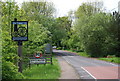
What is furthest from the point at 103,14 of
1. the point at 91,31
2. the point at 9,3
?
the point at 9,3

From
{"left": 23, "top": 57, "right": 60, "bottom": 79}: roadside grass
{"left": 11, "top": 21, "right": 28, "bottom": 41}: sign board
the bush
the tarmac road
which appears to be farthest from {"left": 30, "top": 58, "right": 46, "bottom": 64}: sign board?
the bush

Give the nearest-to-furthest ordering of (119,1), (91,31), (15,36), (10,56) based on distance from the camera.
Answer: (10,56) < (15,36) < (119,1) < (91,31)

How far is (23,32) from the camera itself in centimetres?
1220

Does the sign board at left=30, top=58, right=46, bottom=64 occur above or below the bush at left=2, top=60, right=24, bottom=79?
below

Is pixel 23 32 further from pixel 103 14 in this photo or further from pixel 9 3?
pixel 103 14

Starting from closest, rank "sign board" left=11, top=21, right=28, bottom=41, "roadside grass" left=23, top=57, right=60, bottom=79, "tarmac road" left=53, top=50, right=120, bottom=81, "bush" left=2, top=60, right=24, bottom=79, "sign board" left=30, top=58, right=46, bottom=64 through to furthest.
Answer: "bush" left=2, top=60, right=24, bottom=79 → "sign board" left=11, top=21, right=28, bottom=41 → "roadside grass" left=23, top=57, right=60, bottom=79 → "tarmac road" left=53, top=50, right=120, bottom=81 → "sign board" left=30, top=58, right=46, bottom=64

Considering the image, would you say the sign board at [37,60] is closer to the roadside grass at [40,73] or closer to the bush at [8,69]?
the roadside grass at [40,73]

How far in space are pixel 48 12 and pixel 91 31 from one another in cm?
1216

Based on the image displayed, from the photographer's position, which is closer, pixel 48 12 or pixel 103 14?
pixel 103 14

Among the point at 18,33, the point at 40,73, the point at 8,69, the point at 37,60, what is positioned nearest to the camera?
the point at 8,69

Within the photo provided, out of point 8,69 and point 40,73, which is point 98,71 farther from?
point 8,69

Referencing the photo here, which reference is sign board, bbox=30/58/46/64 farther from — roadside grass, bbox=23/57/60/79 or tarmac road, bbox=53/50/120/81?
tarmac road, bbox=53/50/120/81

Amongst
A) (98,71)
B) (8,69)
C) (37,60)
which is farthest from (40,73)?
(98,71)

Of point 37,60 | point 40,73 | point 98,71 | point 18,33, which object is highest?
point 18,33
